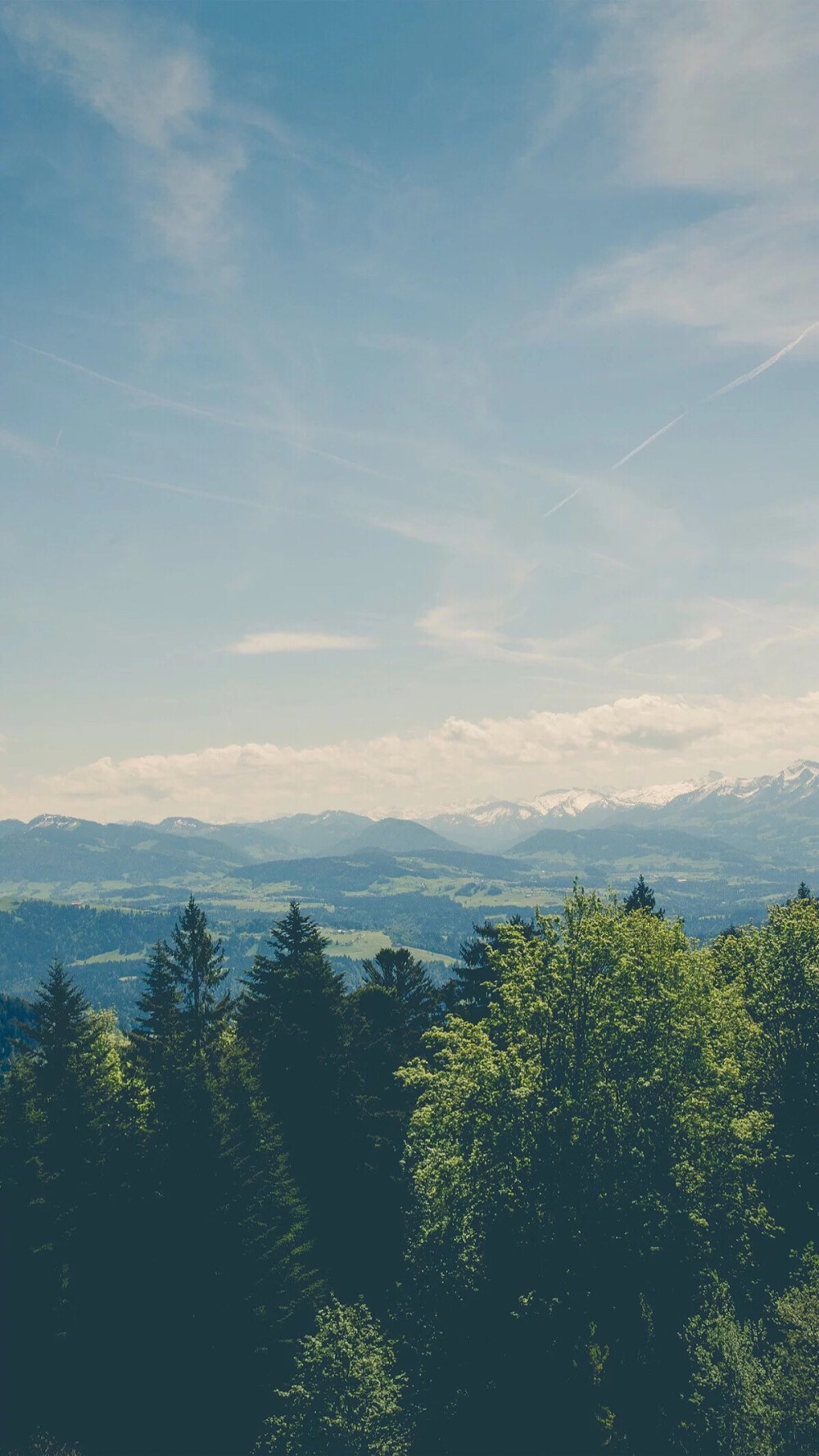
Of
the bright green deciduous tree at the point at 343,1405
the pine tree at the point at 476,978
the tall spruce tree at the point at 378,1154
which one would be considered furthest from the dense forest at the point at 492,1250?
the pine tree at the point at 476,978

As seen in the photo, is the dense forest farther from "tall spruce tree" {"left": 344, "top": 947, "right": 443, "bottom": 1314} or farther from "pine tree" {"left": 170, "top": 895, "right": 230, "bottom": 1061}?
"pine tree" {"left": 170, "top": 895, "right": 230, "bottom": 1061}

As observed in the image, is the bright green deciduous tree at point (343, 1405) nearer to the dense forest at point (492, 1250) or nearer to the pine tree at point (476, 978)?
the dense forest at point (492, 1250)

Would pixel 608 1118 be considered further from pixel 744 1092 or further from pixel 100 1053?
pixel 100 1053

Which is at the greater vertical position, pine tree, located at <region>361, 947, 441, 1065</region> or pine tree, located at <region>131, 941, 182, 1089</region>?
pine tree, located at <region>131, 941, 182, 1089</region>

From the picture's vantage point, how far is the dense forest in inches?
1072

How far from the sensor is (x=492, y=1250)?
31359 millimetres

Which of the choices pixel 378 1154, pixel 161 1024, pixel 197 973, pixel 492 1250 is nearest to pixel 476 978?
pixel 378 1154

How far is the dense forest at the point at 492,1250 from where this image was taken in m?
27.2

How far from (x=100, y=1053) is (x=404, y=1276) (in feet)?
82.3

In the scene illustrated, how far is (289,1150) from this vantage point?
144 feet

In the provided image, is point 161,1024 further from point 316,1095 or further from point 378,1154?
point 378,1154

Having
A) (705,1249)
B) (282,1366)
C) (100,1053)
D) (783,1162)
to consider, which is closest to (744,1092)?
(783,1162)

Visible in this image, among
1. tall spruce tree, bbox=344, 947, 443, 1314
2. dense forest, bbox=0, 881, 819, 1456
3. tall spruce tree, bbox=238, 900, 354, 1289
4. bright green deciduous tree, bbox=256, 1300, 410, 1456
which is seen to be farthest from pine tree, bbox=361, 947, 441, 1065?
bright green deciduous tree, bbox=256, 1300, 410, 1456

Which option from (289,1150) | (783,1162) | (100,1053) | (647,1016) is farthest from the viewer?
(100,1053)
